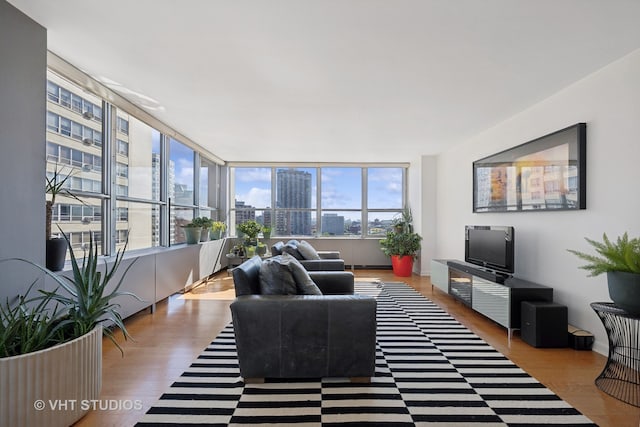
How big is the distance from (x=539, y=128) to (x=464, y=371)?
277 centimetres

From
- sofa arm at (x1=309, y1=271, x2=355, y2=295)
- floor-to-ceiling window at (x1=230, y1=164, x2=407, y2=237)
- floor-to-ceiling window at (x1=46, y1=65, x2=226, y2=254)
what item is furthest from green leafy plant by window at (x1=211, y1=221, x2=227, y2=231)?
sofa arm at (x1=309, y1=271, x2=355, y2=295)

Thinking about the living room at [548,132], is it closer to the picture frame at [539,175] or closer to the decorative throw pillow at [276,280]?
the picture frame at [539,175]

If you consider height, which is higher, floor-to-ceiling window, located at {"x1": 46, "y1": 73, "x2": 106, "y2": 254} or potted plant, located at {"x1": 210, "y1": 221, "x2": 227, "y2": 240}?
floor-to-ceiling window, located at {"x1": 46, "y1": 73, "x2": 106, "y2": 254}

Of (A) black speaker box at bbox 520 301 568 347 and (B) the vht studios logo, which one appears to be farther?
(A) black speaker box at bbox 520 301 568 347

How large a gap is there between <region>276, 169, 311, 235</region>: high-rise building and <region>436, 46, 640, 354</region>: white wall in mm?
4717

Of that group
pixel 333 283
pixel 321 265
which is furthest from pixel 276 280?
pixel 321 265

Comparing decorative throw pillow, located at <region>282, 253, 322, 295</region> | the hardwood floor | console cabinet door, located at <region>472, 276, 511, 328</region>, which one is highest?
decorative throw pillow, located at <region>282, 253, 322, 295</region>

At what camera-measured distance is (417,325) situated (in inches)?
155

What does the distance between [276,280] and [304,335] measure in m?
0.44

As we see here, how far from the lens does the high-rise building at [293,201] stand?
337 inches

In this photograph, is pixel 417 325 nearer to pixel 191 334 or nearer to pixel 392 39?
pixel 191 334

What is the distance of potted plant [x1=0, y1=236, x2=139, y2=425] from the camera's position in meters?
1.73

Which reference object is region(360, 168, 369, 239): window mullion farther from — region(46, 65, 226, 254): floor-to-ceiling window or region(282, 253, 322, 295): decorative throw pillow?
region(282, 253, 322, 295): decorative throw pillow

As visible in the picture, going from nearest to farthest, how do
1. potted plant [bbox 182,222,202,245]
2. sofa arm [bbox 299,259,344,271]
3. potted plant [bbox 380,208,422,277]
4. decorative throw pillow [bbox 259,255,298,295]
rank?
decorative throw pillow [bbox 259,255,298,295], sofa arm [bbox 299,259,344,271], potted plant [bbox 182,222,202,245], potted plant [bbox 380,208,422,277]
